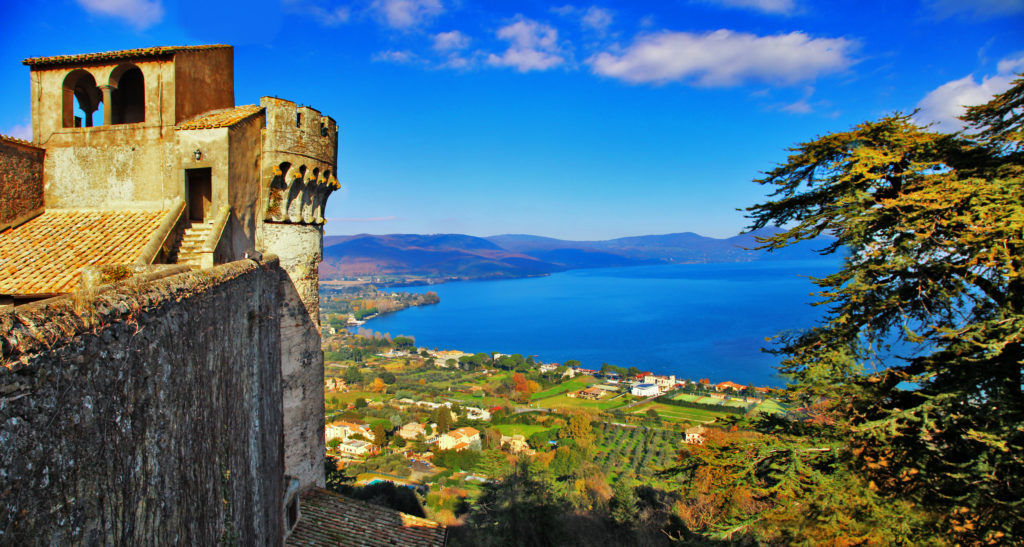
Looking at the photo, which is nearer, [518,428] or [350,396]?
[518,428]

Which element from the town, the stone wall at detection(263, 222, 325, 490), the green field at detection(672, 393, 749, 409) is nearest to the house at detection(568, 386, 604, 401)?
the town

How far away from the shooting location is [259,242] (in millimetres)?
11062

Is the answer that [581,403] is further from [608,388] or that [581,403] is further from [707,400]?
[707,400]

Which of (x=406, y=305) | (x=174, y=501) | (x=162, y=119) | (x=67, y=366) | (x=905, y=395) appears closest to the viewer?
(x=67, y=366)

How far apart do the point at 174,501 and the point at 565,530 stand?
69.7 feet

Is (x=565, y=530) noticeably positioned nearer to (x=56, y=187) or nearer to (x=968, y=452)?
(x=968, y=452)

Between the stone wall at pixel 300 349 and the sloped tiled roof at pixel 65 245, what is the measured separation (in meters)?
2.41

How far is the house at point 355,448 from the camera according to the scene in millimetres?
45438

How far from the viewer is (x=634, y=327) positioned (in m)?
128

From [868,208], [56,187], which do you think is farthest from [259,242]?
[868,208]

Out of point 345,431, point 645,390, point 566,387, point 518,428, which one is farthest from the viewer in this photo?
point 566,387

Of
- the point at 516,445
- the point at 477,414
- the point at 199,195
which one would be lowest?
the point at 477,414

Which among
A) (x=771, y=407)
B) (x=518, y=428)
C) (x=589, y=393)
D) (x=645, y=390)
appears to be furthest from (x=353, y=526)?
(x=589, y=393)

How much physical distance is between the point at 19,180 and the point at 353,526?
31.2 ft
